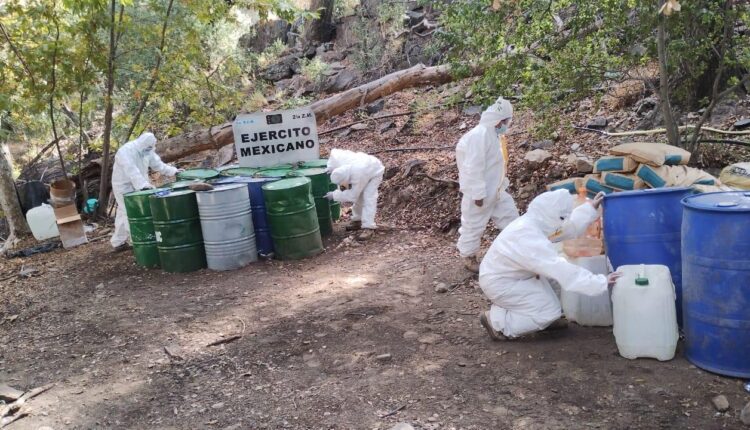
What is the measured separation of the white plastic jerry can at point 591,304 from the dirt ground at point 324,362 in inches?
3.3

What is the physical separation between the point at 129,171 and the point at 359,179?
10.2 feet

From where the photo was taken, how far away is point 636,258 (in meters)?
3.77

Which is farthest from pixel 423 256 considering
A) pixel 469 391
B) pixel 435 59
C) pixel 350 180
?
pixel 435 59

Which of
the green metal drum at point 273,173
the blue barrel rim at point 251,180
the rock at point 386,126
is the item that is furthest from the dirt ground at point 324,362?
the rock at point 386,126

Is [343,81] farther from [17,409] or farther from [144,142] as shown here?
[17,409]

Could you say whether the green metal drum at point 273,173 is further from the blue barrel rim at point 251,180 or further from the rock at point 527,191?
the rock at point 527,191

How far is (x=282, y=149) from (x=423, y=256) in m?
3.02

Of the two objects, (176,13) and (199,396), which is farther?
(176,13)

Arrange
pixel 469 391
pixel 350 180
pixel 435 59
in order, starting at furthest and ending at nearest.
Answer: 1. pixel 435 59
2. pixel 350 180
3. pixel 469 391

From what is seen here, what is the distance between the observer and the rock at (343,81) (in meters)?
17.0

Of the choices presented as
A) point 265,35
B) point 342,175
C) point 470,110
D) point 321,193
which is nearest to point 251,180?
point 321,193

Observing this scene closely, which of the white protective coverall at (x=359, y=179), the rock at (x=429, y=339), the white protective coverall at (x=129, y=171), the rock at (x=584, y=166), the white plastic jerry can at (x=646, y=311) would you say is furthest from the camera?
the white protective coverall at (x=129, y=171)

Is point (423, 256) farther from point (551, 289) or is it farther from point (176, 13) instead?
point (176, 13)

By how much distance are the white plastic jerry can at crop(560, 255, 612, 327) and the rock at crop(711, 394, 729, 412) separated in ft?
3.37
